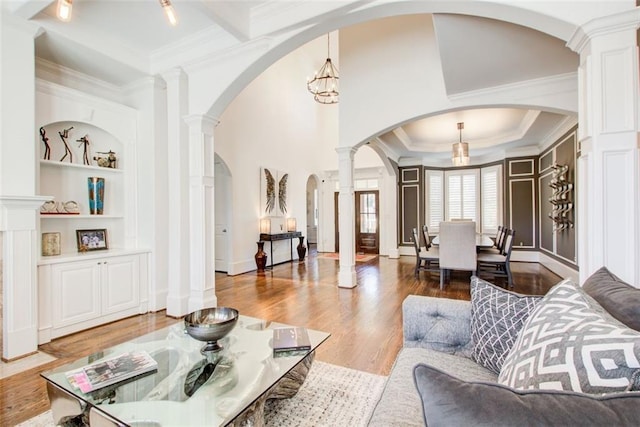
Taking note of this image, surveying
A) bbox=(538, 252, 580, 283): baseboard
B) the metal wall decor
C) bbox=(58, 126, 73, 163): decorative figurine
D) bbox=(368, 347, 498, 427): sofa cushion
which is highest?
bbox=(58, 126, 73, 163): decorative figurine

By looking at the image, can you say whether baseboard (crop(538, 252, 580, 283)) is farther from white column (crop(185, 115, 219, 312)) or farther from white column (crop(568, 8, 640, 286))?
white column (crop(185, 115, 219, 312))

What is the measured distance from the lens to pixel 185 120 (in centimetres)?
350

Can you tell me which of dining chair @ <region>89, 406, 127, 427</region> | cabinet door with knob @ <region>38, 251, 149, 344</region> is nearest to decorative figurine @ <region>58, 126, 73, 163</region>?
cabinet door with knob @ <region>38, 251, 149, 344</region>

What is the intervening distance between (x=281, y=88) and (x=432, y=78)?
172 inches

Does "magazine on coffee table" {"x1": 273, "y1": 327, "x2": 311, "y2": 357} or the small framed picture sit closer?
"magazine on coffee table" {"x1": 273, "y1": 327, "x2": 311, "y2": 357}

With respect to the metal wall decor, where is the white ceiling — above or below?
above

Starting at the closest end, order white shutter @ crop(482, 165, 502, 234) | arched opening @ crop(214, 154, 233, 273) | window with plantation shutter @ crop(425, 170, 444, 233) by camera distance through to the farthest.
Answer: arched opening @ crop(214, 154, 233, 273) < white shutter @ crop(482, 165, 502, 234) < window with plantation shutter @ crop(425, 170, 444, 233)

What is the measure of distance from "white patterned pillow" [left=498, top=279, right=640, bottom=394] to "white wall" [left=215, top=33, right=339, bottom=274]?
215 inches

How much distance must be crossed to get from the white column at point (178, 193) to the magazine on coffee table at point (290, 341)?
2022mm

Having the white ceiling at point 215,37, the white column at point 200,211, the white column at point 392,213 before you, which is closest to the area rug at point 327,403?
the white column at point 200,211

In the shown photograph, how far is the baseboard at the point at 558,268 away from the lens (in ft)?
16.1

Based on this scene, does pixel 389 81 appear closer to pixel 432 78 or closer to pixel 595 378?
pixel 432 78

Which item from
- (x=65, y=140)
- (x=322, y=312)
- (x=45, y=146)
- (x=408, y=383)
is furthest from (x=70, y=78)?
(x=408, y=383)

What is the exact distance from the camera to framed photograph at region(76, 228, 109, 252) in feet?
11.1
